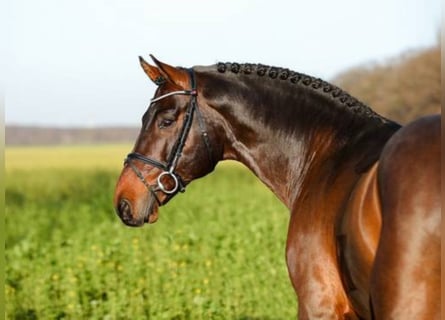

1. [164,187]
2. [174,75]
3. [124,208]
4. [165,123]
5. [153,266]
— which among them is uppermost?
[174,75]

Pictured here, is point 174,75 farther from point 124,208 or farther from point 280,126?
point 124,208

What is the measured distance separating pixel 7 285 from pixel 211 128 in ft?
16.2

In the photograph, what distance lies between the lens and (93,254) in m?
10.5

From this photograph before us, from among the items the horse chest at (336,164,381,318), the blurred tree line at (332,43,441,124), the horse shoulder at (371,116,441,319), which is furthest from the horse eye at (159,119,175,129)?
the blurred tree line at (332,43,441,124)

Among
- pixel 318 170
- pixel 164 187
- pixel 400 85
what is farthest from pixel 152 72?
pixel 400 85

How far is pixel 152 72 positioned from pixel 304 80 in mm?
972

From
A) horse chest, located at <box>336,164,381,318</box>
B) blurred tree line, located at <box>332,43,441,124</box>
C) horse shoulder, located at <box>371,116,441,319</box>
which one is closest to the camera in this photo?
horse shoulder, located at <box>371,116,441,319</box>

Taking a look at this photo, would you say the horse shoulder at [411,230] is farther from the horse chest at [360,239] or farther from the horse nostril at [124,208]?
the horse nostril at [124,208]

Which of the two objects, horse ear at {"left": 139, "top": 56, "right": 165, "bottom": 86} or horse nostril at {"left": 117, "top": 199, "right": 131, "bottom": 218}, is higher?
horse ear at {"left": 139, "top": 56, "right": 165, "bottom": 86}

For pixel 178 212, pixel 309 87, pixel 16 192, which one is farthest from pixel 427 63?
pixel 309 87

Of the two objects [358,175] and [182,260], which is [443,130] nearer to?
[358,175]

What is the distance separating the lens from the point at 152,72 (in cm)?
550

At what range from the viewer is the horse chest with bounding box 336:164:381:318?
4.04 metres

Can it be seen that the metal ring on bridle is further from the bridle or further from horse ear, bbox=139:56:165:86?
horse ear, bbox=139:56:165:86
